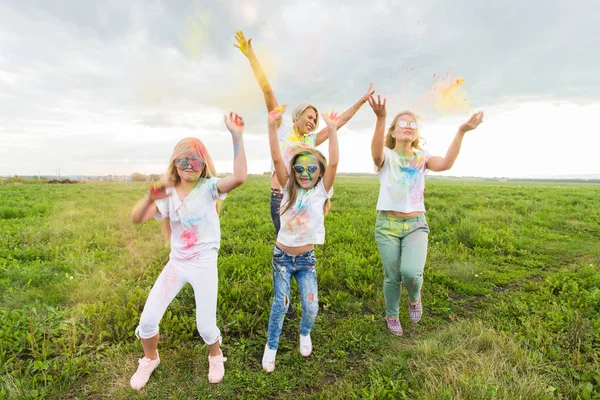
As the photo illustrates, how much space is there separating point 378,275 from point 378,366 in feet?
8.12

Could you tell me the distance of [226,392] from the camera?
3531 mm

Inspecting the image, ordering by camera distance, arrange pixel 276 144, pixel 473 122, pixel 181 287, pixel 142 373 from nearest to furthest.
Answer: pixel 181 287
pixel 142 373
pixel 276 144
pixel 473 122

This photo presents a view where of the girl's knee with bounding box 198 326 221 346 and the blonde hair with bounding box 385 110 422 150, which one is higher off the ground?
the blonde hair with bounding box 385 110 422 150

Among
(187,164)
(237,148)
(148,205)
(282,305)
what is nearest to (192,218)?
(148,205)

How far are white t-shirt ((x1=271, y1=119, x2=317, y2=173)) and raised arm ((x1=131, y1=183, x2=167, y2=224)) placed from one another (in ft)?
4.83

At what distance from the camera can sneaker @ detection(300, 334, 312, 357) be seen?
4.13 metres

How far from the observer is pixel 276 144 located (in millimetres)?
3842

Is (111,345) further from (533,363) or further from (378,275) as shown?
(533,363)

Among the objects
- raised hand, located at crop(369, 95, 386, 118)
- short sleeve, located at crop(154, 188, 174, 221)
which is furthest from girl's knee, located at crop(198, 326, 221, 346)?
raised hand, located at crop(369, 95, 386, 118)

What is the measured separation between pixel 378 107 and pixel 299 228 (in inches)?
69.1

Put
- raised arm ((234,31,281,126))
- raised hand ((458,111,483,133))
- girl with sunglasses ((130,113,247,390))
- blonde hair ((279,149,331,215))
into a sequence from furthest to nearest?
raised arm ((234,31,281,126)), raised hand ((458,111,483,133)), blonde hair ((279,149,331,215)), girl with sunglasses ((130,113,247,390))

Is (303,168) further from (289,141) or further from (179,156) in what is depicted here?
(179,156)

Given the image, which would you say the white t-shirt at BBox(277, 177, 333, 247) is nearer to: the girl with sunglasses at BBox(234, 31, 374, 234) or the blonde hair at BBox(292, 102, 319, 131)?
the girl with sunglasses at BBox(234, 31, 374, 234)

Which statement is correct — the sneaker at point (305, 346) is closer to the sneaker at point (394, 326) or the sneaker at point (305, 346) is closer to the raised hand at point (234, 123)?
the sneaker at point (394, 326)
